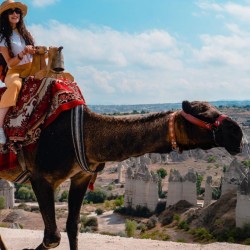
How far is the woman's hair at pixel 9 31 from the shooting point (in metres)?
5.36

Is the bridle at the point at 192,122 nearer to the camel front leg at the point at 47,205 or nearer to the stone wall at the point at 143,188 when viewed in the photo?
the camel front leg at the point at 47,205

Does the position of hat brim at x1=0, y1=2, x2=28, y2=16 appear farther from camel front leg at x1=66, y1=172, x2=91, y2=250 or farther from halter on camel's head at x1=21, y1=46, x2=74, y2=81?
camel front leg at x1=66, y1=172, x2=91, y2=250

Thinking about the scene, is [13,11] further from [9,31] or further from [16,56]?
[16,56]

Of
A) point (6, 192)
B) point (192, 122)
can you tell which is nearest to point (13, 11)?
point (192, 122)

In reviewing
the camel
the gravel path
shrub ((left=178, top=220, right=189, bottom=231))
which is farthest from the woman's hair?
shrub ((left=178, top=220, right=189, bottom=231))

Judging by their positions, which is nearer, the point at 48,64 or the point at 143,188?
the point at 48,64

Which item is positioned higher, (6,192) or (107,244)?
(107,244)

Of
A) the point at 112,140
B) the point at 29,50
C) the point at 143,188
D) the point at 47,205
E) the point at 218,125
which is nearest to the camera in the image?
the point at 218,125

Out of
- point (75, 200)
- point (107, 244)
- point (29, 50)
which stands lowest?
point (107, 244)

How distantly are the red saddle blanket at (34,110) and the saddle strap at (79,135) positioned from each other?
0.10 m

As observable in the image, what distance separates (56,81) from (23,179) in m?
1.15

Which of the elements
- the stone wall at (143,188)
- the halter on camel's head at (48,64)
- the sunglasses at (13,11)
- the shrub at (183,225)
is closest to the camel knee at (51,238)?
the halter on camel's head at (48,64)

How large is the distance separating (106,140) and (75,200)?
1.24 m

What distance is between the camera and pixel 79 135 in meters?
4.90
